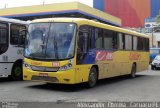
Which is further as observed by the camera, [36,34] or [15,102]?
[36,34]

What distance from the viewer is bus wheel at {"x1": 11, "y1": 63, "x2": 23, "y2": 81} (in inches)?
684

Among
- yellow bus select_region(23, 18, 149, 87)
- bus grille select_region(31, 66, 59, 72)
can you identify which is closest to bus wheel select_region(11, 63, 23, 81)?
yellow bus select_region(23, 18, 149, 87)

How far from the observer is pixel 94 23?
15.9 meters

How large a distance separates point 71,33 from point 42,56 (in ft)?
4.45

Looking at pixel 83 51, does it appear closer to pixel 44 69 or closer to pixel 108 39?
pixel 44 69

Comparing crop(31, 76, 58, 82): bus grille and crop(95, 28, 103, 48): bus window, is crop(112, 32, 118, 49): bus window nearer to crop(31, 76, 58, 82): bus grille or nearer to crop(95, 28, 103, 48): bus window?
crop(95, 28, 103, 48): bus window

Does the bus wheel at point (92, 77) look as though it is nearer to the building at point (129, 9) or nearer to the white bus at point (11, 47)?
the white bus at point (11, 47)

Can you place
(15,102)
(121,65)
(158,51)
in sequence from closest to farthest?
1. (15,102)
2. (121,65)
3. (158,51)

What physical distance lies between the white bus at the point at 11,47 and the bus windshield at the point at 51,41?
2.23 meters

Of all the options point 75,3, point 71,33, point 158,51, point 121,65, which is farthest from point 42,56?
point 158,51

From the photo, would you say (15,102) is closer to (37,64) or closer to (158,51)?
(37,64)

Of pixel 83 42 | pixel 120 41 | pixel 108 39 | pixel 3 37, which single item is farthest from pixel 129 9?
pixel 83 42

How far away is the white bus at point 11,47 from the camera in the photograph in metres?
16.6

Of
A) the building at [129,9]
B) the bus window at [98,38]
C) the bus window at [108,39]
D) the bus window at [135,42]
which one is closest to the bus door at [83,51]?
the bus window at [98,38]
